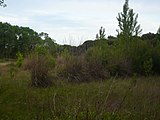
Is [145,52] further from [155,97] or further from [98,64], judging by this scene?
[155,97]

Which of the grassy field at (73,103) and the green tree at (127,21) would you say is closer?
the grassy field at (73,103)

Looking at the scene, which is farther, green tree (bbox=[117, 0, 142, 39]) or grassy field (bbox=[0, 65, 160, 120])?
green tree (bbox=[117, 0, 142, 39])

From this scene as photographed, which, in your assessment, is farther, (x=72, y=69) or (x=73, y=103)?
(x=72, y=69)

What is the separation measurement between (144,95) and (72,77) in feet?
15.8

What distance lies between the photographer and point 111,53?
17.8m

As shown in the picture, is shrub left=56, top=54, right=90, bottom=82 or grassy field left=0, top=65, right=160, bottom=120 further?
shrub left=56, top=54, right=90, bottom=82

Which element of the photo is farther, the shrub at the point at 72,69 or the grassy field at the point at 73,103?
the shrub at the point at 72,69

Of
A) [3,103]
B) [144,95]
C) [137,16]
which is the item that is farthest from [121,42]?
[3,103]

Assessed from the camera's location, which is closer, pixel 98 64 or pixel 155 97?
pixel 155 97

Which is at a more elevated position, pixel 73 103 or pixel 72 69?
pixel 72 69

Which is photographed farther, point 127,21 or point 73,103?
point 127,21

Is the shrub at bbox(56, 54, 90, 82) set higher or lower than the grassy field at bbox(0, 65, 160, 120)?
higher

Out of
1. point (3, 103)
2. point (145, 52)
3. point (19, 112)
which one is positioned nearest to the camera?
point (19, 112)

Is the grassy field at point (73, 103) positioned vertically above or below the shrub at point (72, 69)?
below
